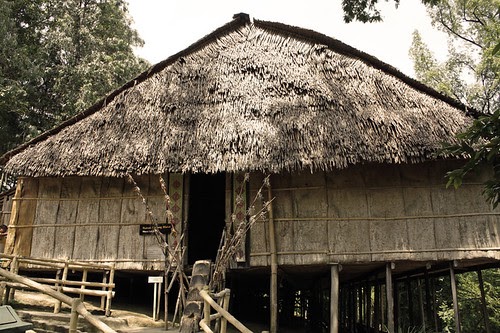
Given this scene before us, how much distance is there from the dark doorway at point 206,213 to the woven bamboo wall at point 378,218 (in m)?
3.11

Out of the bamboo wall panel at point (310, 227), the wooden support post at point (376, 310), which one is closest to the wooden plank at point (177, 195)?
the bamboo wall panel at point (310, 227)

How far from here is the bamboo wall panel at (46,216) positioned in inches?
333

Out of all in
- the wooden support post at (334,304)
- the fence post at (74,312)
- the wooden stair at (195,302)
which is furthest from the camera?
the wooden support post at (334,304)

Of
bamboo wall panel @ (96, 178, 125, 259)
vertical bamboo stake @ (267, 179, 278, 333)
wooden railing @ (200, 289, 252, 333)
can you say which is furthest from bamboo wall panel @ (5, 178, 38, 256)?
wooden railing @ (200, 289, 252, 333)

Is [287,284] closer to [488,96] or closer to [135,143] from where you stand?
[135,143]

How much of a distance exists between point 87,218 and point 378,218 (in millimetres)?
5354

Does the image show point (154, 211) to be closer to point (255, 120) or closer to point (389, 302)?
point (255, 120)

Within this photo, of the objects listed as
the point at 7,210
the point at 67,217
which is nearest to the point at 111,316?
the point at 67,217

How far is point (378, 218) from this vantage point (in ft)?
26.2

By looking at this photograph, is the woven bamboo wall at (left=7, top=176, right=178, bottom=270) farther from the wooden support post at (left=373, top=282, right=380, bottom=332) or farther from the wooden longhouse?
the wooden support post at (left=373, top=282, right=380, bottom=332)

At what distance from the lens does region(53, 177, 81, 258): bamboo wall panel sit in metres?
8.42

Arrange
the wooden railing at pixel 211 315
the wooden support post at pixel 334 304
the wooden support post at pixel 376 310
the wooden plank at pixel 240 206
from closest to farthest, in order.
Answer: the wooden railing at pixel 211 315 < the wooden support post at pixel 334 304 < the wooden plank at pixel 240 206 < the wooden support post at pixel 376 310

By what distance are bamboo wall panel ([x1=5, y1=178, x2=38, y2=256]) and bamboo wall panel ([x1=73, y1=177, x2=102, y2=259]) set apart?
3.04 ft

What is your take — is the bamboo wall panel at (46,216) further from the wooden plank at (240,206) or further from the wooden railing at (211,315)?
the wooden railing at (211,315)
